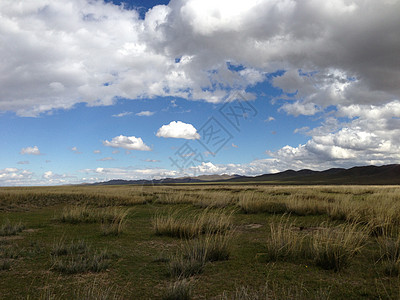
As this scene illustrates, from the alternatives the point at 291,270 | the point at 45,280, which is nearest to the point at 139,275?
the point at 45,280

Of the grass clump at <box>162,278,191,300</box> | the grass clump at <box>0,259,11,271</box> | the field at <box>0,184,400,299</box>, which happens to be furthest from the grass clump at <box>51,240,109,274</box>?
the grass clump at <box>162,278,191,300</box>

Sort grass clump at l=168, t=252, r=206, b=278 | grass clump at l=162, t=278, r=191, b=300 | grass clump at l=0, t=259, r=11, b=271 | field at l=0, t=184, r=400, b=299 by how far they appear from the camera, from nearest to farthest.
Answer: grass clump at l=162, t=278, r=191, b=300 → field at l=0, t=184, r=400, b=299 → grass clump at l=168, t=252, r=206, b=278 → grass clump at l=0, t=259, r=11, b=271

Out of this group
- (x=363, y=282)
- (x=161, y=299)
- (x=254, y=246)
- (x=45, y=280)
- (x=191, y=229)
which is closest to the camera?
(x=161, y=299)

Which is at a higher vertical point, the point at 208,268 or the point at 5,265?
the point at 5,265

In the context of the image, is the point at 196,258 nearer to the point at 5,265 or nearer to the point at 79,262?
the point at 79,262

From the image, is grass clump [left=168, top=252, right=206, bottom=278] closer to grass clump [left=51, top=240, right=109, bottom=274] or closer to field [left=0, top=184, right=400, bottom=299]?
field [left=0, top=184, right=400, bottom=299]

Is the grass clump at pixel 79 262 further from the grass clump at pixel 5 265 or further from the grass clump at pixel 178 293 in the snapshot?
the grass clump at pixel 178 293

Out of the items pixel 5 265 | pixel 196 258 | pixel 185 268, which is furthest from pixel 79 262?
pixel 196 258

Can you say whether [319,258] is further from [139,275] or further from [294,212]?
[294,212]

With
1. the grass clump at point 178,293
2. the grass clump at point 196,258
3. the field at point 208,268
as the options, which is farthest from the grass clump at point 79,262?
the grass clump at point 178,293

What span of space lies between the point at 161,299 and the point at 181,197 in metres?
16.3

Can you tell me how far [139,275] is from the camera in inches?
197

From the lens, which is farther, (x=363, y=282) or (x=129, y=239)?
(x=129, y=239)

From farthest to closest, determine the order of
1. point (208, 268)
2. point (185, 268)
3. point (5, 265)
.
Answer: point (5, 265), point (208, 268), point (185, 268)
